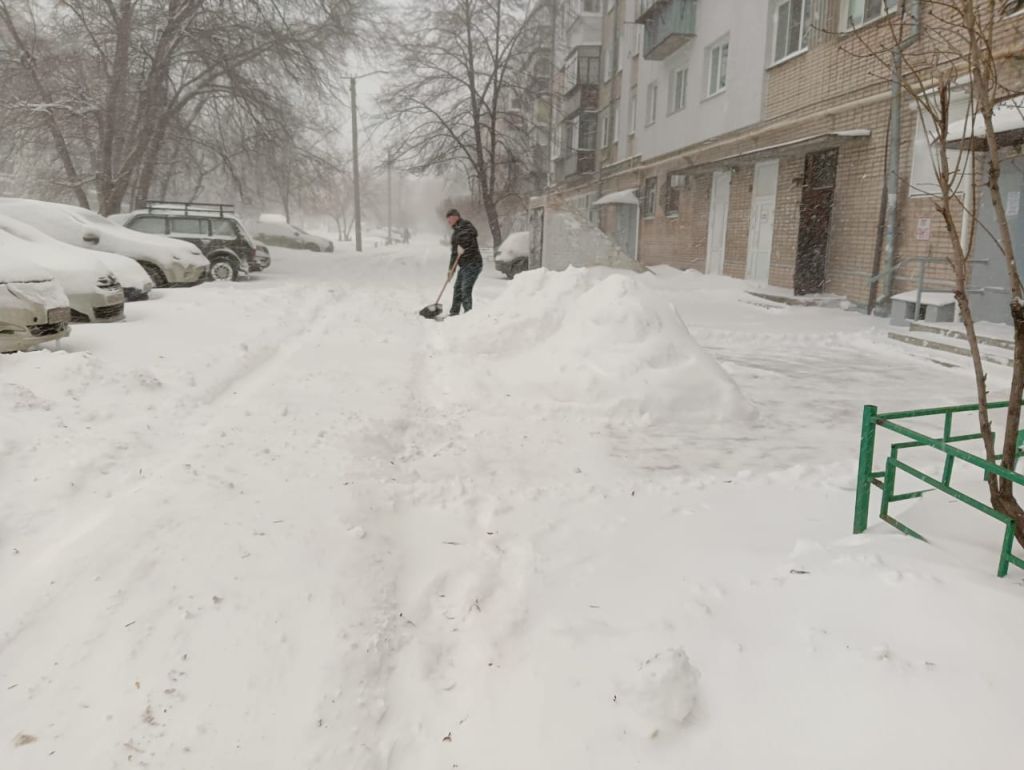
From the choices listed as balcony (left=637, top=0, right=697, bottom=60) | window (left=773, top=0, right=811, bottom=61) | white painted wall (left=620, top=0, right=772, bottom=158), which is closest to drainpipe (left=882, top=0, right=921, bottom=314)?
window (left=773, top=0, right=811, bottom=61)

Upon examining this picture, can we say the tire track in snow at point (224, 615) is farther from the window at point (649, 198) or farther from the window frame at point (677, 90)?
the window at point (649, 198)

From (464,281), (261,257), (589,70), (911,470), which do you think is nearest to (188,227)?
(261,257)

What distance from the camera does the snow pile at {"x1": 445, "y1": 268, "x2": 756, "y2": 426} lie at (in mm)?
6004

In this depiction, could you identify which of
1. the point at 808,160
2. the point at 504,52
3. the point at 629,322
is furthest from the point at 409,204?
the point at 629,322

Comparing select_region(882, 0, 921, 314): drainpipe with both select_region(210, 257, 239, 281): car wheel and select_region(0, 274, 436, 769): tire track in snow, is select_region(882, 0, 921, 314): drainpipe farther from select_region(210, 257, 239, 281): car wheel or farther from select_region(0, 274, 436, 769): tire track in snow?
select_region(210, 257, 239, 281): car wheel

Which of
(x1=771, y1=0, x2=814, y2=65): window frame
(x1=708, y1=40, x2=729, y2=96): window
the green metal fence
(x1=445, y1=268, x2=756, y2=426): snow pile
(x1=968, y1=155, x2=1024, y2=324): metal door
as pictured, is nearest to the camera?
the green metal fence

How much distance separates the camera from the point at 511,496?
421cm

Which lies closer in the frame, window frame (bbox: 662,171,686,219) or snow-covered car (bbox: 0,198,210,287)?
snow-covered car (bbox: 0,198,210,287)

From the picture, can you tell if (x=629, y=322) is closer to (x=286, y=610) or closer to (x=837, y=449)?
(x=837, y=449)

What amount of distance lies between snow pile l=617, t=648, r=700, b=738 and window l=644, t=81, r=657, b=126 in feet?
79.4

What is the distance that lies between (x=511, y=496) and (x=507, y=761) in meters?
2.03

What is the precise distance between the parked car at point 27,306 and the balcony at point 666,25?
709 inches

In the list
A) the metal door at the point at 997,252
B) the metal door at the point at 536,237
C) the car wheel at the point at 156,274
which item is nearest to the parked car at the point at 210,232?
the car wheel at the point at 156,274

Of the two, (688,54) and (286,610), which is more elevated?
(688,54)
